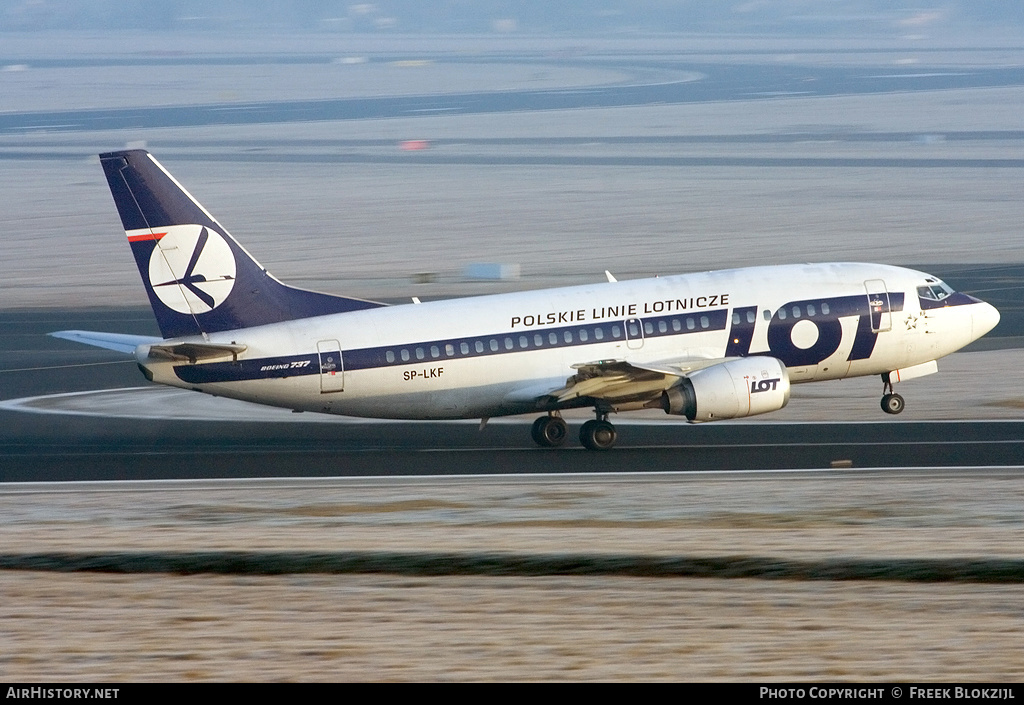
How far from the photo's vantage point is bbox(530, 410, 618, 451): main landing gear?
34.2 m

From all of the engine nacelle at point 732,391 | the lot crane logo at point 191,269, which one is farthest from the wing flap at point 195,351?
the engine nacelle at point 732,391

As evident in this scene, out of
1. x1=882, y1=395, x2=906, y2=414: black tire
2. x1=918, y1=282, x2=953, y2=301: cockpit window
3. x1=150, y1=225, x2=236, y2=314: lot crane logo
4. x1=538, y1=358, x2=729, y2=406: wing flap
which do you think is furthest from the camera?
x1=882, y1=395, x2=906, y2=414: black tire

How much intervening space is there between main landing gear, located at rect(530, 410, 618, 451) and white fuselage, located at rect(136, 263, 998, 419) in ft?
2.77

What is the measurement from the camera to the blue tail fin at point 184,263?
31.6 meters

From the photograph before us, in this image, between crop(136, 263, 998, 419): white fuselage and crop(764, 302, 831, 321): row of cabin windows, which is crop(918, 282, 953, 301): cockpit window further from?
crop(764, 302, 831, 321): row of cabin windows

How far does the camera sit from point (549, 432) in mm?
34719

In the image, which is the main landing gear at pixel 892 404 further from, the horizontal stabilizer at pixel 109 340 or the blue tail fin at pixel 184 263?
the horizontal stabilizer at pixel 109 340

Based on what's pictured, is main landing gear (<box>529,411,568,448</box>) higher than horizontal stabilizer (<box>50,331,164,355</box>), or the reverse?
horizontal stabilizer (<box>50,331,164,355</box>)

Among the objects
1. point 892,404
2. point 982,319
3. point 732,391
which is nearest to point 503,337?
point 732,391

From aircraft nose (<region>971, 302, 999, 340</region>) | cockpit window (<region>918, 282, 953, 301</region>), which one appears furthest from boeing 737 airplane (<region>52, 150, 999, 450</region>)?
aircraft nose (<region>971, 302, 999, 340</region>)

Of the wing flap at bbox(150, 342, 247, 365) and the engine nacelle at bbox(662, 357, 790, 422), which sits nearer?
the wing flap at bbox(150, 342, 247, 365)

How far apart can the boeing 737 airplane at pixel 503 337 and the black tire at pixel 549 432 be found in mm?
35

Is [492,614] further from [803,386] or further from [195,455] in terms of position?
[803,386]

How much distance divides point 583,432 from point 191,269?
10.1 m
